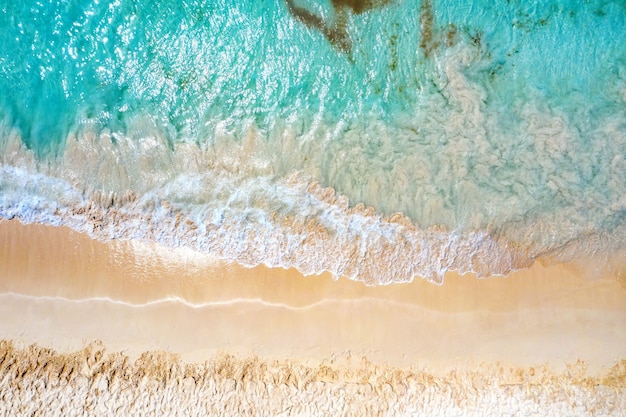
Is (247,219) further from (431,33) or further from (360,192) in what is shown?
(431,33)

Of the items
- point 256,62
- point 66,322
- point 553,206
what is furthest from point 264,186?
point 553,206

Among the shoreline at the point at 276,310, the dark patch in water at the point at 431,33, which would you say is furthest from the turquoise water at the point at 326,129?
the shoreline at the point at 276,310

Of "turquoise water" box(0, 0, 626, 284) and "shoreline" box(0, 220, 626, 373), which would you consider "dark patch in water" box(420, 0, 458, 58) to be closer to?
"turquoise water" box(0, 0, 626, 284)

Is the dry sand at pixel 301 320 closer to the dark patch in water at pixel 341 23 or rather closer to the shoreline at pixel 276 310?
the shoreline at pixel 276 310

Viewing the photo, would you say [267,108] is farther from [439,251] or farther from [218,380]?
[218,380]

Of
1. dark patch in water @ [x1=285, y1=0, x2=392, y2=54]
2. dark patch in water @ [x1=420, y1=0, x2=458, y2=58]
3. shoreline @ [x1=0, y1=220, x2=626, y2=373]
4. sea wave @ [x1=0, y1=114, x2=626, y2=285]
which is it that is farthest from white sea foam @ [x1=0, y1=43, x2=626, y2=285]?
Answer: dark patch in water @ [x1=285, y1=0, x2=392, y2=54]

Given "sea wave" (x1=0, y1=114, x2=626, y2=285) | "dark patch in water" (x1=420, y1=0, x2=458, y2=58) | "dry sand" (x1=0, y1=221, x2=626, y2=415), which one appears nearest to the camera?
"dry sand" (x1=0, y1=221, x2=626, y2=415)
